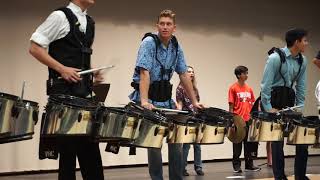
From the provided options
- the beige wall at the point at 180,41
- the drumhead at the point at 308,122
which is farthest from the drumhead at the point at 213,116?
the beige wall at the point at 180,41

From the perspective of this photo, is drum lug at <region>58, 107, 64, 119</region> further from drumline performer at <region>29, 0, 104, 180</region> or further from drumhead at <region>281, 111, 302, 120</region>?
drumhead at <region>281, 111, 302, 120</region>

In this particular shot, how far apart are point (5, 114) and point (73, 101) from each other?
0.54m

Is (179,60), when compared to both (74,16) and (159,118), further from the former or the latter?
(74,16)

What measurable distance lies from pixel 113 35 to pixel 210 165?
298cm

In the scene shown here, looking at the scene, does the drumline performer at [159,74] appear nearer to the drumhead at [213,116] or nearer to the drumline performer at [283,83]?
the drumhead at [213,116]

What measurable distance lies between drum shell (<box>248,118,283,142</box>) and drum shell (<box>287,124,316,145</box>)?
0.41ft

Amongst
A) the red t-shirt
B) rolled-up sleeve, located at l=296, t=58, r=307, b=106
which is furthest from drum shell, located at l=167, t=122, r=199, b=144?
the red t-shirt

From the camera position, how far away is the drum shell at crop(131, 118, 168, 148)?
402 centimetres

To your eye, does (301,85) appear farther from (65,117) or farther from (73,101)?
(65,117)

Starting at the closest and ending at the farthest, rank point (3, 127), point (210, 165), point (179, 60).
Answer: point (3, 127)
point (179, 60)
point (210, 165)

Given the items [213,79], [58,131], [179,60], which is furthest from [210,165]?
[58,131]

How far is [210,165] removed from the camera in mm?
10336

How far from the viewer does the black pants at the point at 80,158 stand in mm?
3836

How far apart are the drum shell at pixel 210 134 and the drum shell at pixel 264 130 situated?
57cm
